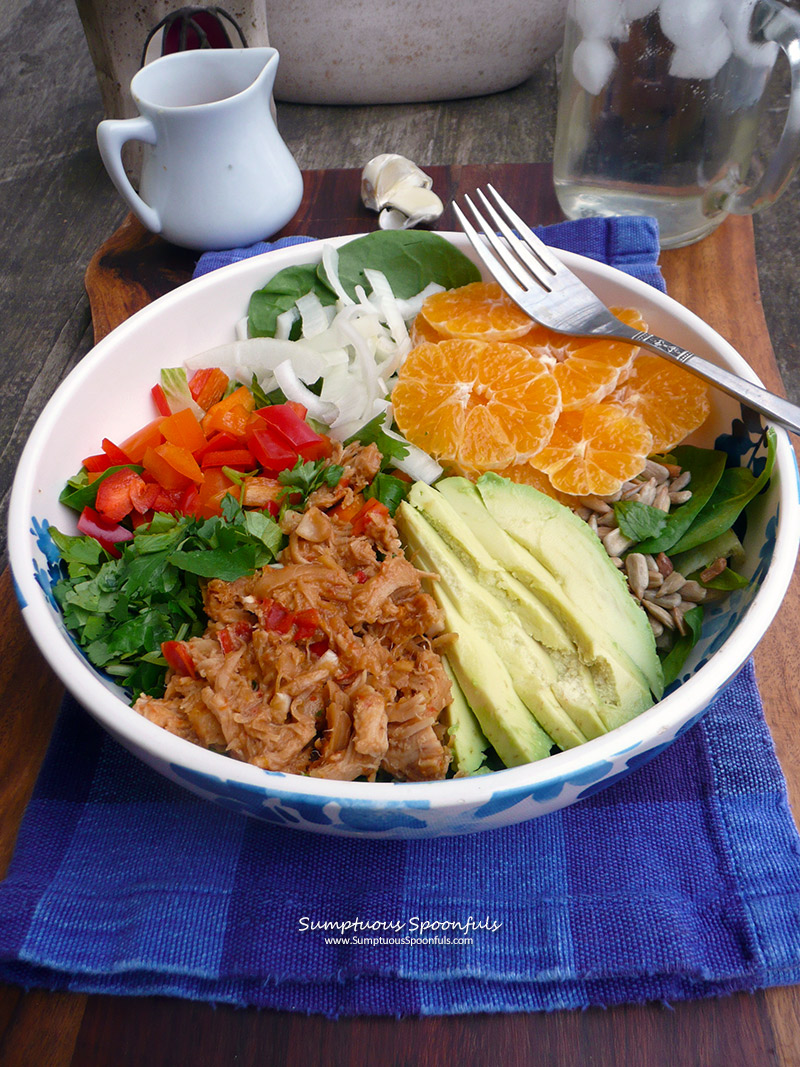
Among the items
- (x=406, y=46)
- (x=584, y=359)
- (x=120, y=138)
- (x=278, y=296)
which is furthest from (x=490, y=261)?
(x=406, y=46)

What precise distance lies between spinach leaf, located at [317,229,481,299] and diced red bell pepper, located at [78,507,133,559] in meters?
0.91

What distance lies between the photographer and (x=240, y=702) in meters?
1.38

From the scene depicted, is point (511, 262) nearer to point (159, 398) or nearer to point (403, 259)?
point (403, 259)

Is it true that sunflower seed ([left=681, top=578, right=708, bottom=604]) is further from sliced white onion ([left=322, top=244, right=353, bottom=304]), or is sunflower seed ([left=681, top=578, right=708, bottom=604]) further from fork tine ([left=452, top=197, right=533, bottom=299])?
sliced white onion ([left=322, top=244, right=353, bottom=304])

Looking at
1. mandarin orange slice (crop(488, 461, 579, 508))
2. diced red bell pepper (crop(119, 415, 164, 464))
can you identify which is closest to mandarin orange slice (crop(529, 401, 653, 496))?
mandarin orange slice (crop(488, 461, 579, 508))

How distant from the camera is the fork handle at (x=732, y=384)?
1.61 meters

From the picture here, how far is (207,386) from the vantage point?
2027 mm

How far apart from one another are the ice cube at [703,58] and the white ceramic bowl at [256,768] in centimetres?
72

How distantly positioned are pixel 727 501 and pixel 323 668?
90cm

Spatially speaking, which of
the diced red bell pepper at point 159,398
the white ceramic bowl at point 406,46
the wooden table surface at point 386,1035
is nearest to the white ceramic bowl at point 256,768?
the diced red bell pepper at point 159,398

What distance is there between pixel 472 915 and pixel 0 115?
15.4 feet

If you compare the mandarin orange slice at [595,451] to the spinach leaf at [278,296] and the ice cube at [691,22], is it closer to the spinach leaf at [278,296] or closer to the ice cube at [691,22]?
the spinach leaf at [278,296]

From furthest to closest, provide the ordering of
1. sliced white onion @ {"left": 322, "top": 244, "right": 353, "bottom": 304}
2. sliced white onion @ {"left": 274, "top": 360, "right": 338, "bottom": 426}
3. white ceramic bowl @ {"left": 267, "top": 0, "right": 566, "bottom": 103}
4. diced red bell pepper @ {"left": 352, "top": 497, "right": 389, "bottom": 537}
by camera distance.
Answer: white ceramic bowl @ {"left": 267, "top": 0, "right": 566, "bottom": 103} < sliced white onion @ {"left": 322, "top": 244, "right": 353, "bottom": 304} < sliced white onion @ {"left": 274, "top": 360, "right": 338, "bottom": 426} < diced red bell pepper @ {"left": 352, "top": 497, "right": 389, "bottom": 537}

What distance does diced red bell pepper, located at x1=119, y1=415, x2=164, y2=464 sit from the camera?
6.11ft
